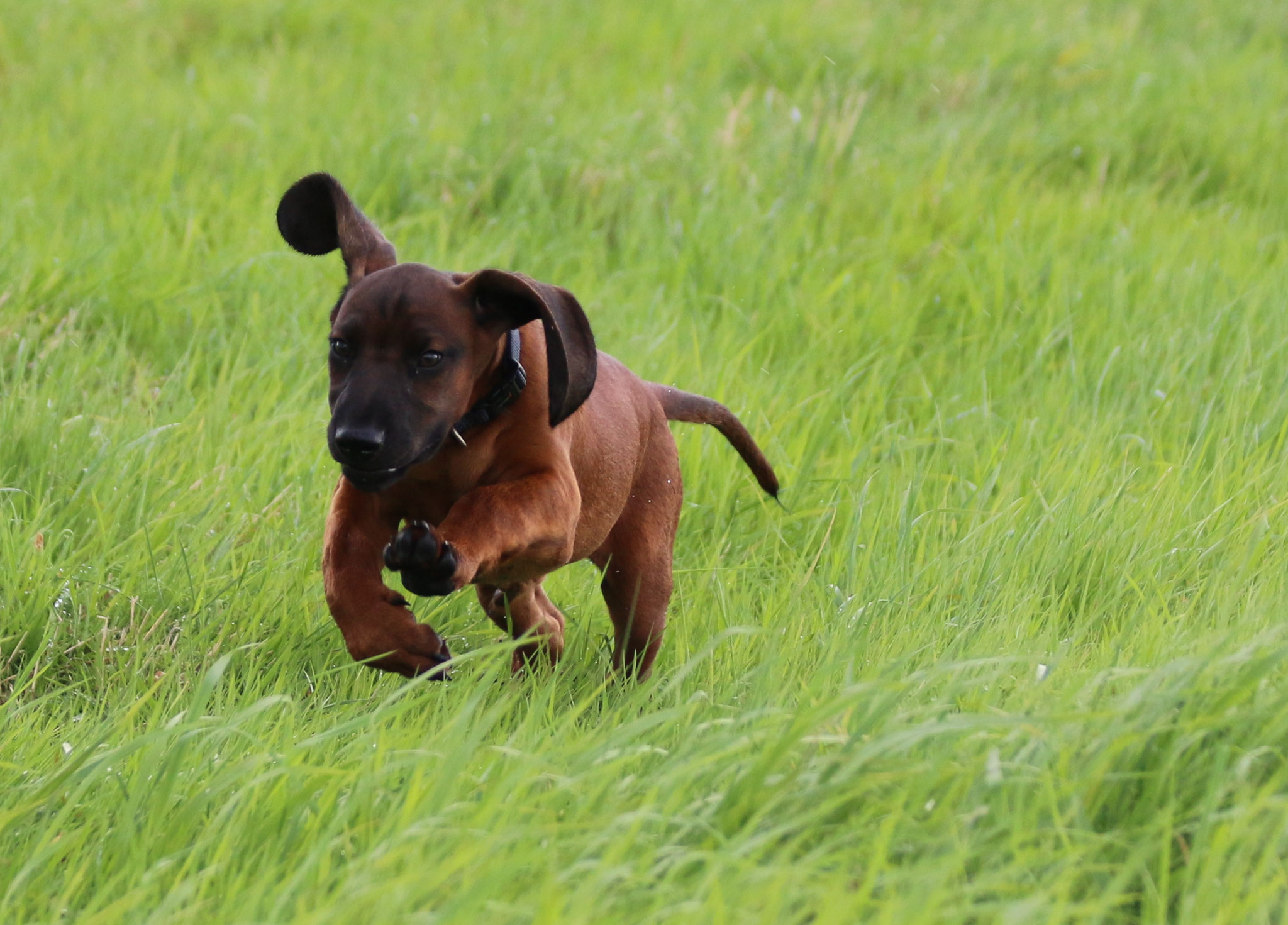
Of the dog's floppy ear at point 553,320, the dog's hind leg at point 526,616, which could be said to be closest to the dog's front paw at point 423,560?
the dog's floppy ear at point 553,320

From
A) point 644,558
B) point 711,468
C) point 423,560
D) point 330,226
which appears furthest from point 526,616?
point 711,468

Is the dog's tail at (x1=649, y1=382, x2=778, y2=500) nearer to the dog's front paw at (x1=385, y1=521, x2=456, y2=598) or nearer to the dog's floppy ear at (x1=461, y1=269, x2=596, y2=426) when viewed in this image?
the dog's floppy ear at (x1=461, y1=269, x2=596, y2=426)

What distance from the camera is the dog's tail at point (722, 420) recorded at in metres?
4.39

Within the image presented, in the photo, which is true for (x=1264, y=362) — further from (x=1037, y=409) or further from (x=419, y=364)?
(x=419, y=364)

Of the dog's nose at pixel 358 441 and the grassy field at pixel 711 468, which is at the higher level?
the dog's nose at pixel 358 441

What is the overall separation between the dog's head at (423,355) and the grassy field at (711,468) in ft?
1.67

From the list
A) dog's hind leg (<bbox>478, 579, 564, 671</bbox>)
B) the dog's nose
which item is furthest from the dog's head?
dog's hind leg (<bbox>478, 579, 564, 671</bbox>)

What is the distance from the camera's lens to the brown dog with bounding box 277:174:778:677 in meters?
3.03

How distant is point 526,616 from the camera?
383cm

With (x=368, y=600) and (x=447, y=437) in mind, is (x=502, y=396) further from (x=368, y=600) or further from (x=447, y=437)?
(x=368, y=600)

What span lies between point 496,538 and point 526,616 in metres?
0.76

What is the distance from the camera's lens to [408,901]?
2.21 m

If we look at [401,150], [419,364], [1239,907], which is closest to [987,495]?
[419,364]

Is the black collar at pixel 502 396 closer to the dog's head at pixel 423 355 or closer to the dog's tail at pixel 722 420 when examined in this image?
the dog's head at pixel 423 355
